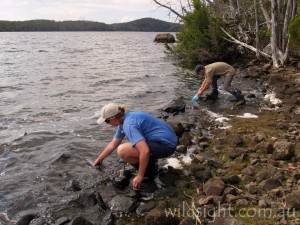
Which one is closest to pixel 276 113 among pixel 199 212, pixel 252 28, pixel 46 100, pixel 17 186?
pixel 199 212

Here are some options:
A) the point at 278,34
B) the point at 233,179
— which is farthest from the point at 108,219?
the point at 278,34

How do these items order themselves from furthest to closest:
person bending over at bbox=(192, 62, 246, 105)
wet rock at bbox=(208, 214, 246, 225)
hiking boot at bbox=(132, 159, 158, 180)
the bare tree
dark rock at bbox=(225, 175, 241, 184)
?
1. the bare tree
2. person bending over at bbox=(192, 62, 246, 105)
3. hiking boot at bbox=(132, 159, 158, 180)
4. dark rock at bbox=(225, 175, 241, 184)
5. wet rock at bbox=(208, 214, 246, 225)

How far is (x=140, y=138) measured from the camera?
5426 mm

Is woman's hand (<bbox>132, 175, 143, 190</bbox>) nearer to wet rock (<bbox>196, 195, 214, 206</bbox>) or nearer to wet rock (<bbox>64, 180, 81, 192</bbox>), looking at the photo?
wet rock (<bbox>196, 195, 214, 206</bbox>)

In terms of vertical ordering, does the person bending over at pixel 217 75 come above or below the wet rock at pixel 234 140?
above

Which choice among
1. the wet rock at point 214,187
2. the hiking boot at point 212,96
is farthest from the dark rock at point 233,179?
the hiking boot at point 212,96

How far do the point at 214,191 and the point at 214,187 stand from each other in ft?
0.23

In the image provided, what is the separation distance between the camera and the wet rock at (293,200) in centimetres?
459

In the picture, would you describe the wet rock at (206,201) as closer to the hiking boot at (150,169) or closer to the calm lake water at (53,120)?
the hiking boot at (150,169)

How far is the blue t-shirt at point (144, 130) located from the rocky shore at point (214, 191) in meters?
0.79

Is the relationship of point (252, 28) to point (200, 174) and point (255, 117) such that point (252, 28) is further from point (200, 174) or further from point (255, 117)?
point (200, 174)

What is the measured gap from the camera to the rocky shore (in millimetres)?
4824

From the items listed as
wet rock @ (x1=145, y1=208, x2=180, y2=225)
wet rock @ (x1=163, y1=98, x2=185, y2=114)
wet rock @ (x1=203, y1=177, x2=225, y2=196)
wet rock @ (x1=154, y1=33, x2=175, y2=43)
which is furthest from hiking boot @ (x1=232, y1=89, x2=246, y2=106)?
wet rock @ (x1=154, y1=33, x2=175, y2=43)

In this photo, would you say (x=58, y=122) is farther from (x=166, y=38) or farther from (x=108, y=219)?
(x=166, y=38)
